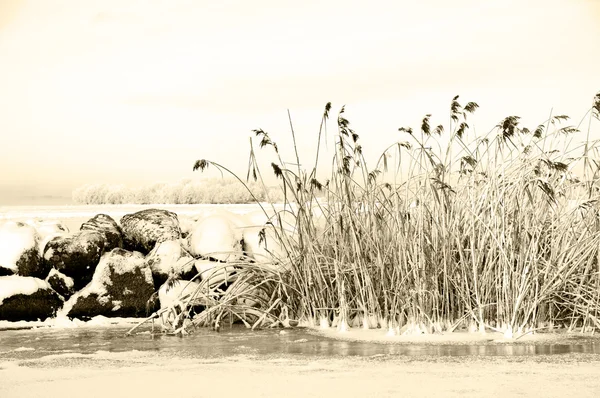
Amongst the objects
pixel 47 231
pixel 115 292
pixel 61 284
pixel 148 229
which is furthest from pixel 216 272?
pixel 47 231

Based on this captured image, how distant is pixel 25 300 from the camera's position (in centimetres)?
704

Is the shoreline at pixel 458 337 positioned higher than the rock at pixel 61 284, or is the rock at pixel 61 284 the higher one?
the rock at pixel 61 284

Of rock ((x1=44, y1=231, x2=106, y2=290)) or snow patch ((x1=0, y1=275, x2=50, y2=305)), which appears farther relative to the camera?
rock ((x1=44, y1=231, x2=106, y2=290))

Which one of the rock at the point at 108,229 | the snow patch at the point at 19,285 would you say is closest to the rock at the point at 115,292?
the snow patch at the point at 19,285

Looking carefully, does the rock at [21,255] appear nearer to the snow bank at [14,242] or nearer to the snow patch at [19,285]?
the snow bank at [14,242]

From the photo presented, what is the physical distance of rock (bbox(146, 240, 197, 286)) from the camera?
7.27 m

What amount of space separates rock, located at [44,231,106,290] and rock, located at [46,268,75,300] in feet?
0.18

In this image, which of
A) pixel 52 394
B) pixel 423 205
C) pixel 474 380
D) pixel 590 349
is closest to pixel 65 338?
pixel 52 394

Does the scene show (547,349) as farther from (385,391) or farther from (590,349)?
(385,391)

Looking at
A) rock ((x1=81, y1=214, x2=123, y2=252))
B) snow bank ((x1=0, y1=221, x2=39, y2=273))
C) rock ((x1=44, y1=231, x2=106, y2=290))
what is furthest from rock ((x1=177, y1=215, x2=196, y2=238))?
snow bank ((x1=0, y1=221, x2=39, y2=273))

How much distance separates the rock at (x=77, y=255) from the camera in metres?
7.35

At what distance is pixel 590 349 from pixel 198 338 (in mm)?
2657

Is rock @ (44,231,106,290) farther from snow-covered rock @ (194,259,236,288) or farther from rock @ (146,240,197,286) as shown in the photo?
snow-covered rock @ (194,259,236,288)

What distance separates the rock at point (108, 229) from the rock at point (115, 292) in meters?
0.46
